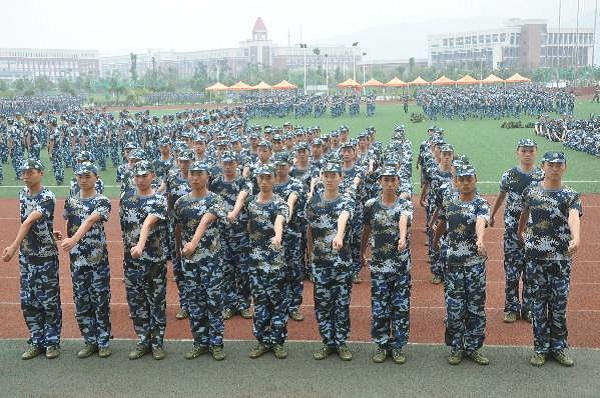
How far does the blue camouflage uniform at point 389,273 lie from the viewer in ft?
17.3

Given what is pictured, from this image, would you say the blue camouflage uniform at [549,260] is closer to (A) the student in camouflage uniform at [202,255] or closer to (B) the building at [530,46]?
(A) the student in camouflage uniform at [202,255]

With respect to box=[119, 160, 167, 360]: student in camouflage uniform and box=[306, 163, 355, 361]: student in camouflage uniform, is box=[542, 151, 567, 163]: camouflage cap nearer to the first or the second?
box=[306, 163, 355, 361]: student in camouflage uniform

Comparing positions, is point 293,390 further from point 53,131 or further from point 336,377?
point 53,131

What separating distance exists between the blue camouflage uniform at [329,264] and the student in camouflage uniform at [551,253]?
157 centimetres

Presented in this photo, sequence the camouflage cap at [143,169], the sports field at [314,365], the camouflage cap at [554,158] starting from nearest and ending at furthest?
the sports field at [314,365] → the camouflage cap at [554,158] → the camouflage cap at [143,169]

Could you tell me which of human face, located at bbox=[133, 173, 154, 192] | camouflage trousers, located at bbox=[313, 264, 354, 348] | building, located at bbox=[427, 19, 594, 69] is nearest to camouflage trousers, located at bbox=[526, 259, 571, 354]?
camouflage trousers, located at bbox=[313, 264, 354, 348]

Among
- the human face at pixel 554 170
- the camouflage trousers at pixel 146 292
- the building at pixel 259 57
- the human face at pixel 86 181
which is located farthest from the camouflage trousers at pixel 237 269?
the building at pixel 259 57

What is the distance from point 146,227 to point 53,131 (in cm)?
1373

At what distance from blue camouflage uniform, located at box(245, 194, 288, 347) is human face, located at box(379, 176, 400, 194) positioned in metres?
0.90

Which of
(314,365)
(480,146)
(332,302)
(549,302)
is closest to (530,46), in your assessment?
(480,146)

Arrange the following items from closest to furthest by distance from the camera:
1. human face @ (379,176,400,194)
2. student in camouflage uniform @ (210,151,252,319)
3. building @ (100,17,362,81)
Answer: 1. human face @ (379,176,400,194)
2. student in camouflage uniform @ (210,151,252,319)
3. building @ (100,17,362,81)

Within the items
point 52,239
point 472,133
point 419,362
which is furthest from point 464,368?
point 472,133

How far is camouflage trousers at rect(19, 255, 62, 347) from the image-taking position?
5527 mm

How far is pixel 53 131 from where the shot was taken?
17484 mm
